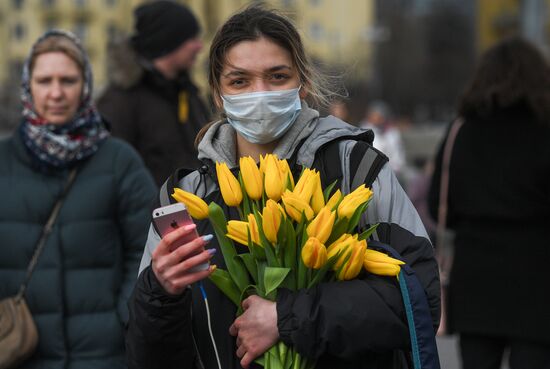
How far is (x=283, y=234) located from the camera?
2.17m

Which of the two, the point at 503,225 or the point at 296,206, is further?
the point at 503,225

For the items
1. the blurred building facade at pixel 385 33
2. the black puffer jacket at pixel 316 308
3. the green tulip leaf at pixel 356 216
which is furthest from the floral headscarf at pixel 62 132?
the blurred building facade at pixel 385 33

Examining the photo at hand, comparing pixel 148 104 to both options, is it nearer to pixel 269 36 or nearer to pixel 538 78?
pixel 538 78

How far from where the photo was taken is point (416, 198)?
9.69 meters

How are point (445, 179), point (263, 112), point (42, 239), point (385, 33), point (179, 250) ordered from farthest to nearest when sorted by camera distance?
point (385, 33)
point (445, 179)
point (42, 239)
point (263, 112)
point (179, 250)

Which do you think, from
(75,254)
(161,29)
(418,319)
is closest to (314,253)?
(418,319)

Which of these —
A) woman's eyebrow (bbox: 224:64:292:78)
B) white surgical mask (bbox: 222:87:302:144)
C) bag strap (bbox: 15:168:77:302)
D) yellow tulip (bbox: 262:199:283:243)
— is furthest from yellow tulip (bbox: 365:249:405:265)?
bag strap (bbox: 15:168:77:302)

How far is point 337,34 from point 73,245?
3713 cm

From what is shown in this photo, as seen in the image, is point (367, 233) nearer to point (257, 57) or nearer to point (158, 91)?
point (257, 57)

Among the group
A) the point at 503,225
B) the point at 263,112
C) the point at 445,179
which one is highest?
the point at 263,112

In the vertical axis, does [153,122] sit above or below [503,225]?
above

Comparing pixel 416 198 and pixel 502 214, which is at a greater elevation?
pixel 502 214

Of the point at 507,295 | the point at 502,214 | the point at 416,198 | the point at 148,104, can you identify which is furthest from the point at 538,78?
the point at 416,198

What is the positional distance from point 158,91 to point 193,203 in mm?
2726
